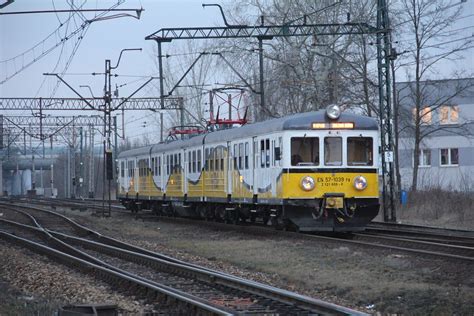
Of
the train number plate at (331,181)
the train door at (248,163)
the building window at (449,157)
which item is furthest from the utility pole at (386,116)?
the building window at (449,157)

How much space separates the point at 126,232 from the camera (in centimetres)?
2734

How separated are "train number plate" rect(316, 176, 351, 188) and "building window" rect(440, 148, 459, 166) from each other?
35785 mm

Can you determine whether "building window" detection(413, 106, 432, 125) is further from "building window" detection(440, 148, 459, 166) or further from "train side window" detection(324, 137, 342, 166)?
"train side window" detection(324, 137, 342, 166)

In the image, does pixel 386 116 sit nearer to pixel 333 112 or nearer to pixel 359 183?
pixel 333 112

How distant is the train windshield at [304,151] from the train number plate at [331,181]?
0.43 m

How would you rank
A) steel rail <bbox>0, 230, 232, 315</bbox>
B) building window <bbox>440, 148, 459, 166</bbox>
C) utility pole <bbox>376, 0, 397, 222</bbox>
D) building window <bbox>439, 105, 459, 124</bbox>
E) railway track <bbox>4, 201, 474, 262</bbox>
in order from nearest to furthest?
1. steel rail <bbox>0, 230, 232, 315</bbox>
2. railway track <bbox>4, 201, 474, 262</bbox>
3. utility pole <bbox>376, 0, 397, 222</bbox>
4. building window <bbox>439, 105, 459, 124</bbox>
5. building window <bbox>440, 148, 459, 166</bbox>

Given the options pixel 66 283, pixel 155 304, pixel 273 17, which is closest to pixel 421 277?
pixel 155 304

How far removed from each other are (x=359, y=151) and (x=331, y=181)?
3.77 feet

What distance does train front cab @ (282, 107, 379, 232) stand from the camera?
68.6 feet

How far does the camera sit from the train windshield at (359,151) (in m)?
21.4

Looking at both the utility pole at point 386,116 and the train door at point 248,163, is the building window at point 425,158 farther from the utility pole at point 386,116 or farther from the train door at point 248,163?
the train door at point 248,163

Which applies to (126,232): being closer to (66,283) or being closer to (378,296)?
(66,283)

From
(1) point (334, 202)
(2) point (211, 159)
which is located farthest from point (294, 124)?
(2) point (211, 159)

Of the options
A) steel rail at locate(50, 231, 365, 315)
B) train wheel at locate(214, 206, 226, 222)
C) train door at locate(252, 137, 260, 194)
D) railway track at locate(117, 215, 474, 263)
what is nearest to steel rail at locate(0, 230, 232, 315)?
steel rail at locate(50, 231, 365, 315)
